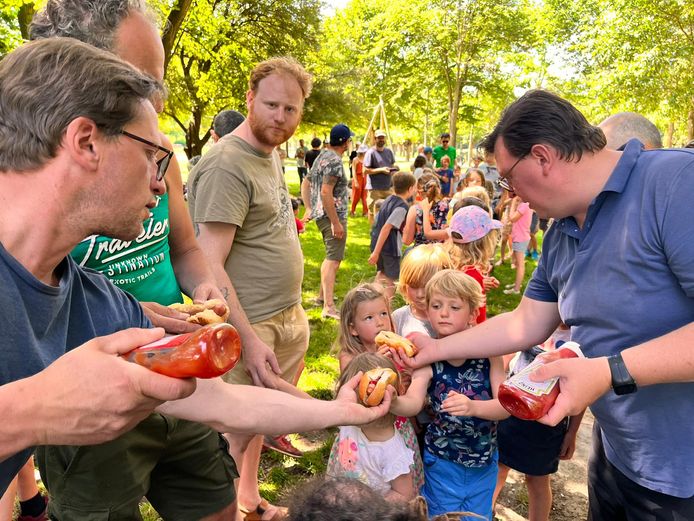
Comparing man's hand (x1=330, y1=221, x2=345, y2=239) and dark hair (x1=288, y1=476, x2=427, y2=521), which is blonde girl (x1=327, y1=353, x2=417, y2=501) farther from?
man's hand (x1=330, y1=221, x2=345, y2=239)

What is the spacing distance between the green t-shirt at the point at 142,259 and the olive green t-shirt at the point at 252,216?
405 millimetres

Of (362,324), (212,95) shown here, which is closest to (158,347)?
(362,324)

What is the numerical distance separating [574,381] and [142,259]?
178cm

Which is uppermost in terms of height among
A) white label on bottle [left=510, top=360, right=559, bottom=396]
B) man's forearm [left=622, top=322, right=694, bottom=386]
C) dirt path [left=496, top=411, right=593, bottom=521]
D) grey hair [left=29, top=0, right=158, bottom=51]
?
grey hair [left=29, top=0, right=158, bottom=51]

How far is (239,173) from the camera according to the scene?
2615mm

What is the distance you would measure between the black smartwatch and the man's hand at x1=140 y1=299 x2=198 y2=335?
1392mm

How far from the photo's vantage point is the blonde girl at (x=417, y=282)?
313 cm

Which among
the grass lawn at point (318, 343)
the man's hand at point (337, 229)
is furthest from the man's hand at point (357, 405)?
the man's hand at point (337, 229)

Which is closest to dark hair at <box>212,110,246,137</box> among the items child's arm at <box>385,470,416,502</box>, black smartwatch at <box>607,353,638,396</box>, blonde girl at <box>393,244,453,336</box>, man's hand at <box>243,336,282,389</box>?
blonde girl at <box>393,244,453,336</box>

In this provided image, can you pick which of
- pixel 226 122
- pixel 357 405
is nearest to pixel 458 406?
pixel 357 405

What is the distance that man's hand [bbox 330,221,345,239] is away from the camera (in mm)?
5980

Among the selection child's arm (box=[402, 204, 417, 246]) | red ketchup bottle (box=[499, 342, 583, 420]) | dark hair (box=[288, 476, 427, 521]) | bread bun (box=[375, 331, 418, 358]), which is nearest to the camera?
dark hair (box=[288, 476, 427, 521])

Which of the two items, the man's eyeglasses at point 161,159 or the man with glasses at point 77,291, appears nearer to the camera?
the man with glasses at point 77,291

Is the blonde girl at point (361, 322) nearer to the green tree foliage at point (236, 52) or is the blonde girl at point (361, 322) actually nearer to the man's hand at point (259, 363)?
the man's hand at point (259, 363)
